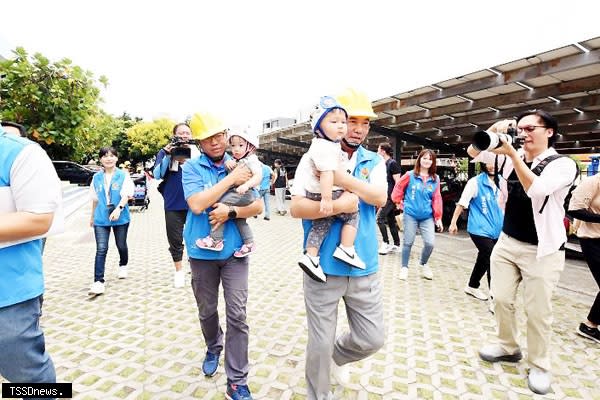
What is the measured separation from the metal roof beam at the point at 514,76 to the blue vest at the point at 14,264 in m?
6.89

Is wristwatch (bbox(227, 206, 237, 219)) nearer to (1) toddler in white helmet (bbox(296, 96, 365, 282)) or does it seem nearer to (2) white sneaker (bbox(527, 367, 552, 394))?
(1) toddler in white helmet (bbox(296, 96, 365, 282))

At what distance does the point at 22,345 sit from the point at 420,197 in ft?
15.0

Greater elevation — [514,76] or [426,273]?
[514,76]

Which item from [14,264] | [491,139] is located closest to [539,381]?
[491,139]

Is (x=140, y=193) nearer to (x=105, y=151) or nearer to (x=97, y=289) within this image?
(x=105, y=151)

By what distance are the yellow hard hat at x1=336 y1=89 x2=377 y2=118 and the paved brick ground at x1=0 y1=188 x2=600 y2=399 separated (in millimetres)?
1980

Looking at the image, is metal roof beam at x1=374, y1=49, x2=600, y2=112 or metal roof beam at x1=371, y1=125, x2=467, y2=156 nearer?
metal roof beam at x1=374, y1=49, x2=600, y2=112

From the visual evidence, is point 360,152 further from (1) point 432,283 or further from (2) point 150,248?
(2) point 150,248

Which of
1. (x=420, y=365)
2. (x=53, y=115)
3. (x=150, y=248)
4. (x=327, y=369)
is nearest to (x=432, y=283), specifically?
(x=420, y=365)

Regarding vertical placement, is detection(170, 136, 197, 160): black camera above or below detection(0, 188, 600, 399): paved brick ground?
above

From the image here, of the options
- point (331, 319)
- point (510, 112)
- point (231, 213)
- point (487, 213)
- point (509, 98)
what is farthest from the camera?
point (510, 112)

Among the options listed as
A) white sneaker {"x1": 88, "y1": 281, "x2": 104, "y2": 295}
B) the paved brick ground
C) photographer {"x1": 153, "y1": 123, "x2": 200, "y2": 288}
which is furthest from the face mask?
white sneaker {"x1": 88, "y1": 281, "x2": 104, "y2": 295}

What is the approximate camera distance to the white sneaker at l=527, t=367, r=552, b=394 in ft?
8.51

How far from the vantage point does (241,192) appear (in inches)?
97.0
